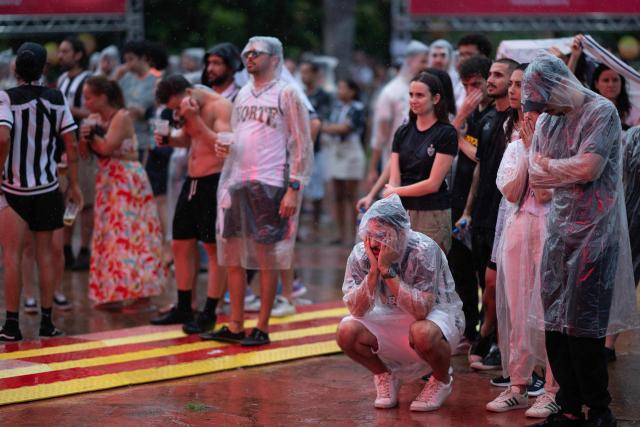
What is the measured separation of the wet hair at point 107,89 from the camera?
27.6ft

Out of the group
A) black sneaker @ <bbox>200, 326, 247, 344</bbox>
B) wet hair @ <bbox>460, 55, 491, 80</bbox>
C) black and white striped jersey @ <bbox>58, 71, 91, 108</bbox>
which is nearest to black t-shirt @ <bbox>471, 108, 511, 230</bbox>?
wet hair @ <bbox>460, 55, 491, 80</bbox>

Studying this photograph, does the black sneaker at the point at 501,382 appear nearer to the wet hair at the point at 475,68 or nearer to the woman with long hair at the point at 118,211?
the wet hair at the point at 475,68

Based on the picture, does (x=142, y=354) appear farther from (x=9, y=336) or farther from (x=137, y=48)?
(x=137, y=48)

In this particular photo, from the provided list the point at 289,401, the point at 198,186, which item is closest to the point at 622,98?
the point at 289,401

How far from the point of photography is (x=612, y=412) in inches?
231

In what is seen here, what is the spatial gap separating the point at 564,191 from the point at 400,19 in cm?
756

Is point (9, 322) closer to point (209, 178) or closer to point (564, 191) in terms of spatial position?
point (209, 178)

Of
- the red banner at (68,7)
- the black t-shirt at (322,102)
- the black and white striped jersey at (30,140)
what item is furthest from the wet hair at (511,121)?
the black t-shirt at (322,102)

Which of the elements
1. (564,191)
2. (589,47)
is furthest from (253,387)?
(589,47)

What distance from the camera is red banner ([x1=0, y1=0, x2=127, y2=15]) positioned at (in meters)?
9.55

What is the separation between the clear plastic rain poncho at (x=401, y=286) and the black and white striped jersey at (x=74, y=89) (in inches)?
197

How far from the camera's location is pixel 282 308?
8.38 m

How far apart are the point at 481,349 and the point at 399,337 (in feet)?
3.60

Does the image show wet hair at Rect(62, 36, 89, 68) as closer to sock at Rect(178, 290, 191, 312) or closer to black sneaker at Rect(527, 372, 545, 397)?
sock at Rect(178, 290, 191, 312)
